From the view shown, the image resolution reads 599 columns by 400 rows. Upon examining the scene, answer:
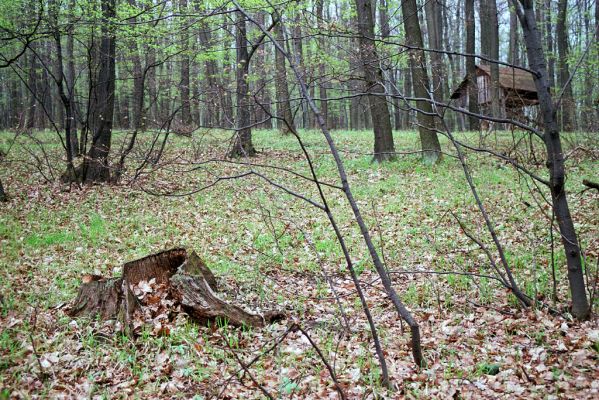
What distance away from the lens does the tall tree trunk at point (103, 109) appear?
39.5 ft

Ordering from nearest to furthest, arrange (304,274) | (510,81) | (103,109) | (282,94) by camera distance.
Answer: (304,274) → (103,109) → (282,94) → (510,81)

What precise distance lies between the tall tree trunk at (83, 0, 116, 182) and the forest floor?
2.93 ft

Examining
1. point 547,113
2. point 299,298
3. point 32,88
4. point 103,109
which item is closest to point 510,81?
point 103,109

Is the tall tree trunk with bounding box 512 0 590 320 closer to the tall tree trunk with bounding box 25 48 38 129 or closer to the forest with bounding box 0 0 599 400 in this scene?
the forest with bounding box 0 0 599 400

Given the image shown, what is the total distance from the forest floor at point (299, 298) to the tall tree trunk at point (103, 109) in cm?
89

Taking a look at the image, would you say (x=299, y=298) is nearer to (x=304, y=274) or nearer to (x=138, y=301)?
(x=304, y=274)

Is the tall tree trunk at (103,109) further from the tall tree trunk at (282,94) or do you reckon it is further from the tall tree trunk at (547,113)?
the tall tree trunk at (547,113)

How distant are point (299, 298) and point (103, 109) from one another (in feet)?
29.5

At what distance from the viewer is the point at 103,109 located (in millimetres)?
12297

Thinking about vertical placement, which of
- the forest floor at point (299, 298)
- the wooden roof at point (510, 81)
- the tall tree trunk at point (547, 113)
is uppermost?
the wooden roof at point (510, 81)

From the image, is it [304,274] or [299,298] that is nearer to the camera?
[299,298]

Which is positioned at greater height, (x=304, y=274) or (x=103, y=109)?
(x=103, y=109)

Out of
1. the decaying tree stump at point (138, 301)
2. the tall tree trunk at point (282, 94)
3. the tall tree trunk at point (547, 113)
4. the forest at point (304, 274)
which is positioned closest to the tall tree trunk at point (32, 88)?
the forest at point (304, 274)

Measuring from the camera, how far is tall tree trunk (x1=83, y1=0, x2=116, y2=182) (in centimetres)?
1204
